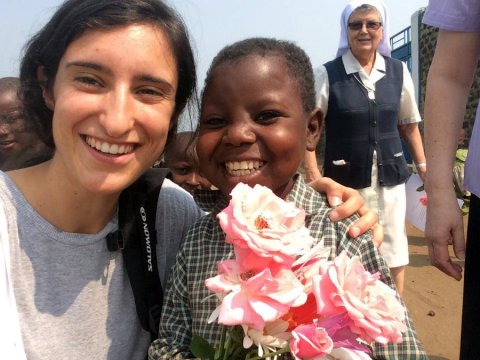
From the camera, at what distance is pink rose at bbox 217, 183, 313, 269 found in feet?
3.76

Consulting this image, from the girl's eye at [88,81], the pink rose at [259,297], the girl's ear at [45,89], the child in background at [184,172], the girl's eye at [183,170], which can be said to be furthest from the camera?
the girl's eye at [183,170]

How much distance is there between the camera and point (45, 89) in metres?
2.06

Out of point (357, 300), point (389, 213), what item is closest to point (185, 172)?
point (389, 213)

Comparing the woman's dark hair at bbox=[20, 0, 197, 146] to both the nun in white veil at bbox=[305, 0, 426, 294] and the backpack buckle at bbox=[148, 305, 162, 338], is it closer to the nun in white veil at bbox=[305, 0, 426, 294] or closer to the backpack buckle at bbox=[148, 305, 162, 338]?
the backpack buckle at bbox=[148, 305, 162, 338]

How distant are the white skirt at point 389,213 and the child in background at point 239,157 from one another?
2.32 meters

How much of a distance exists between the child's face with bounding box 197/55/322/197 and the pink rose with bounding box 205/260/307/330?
2.54 ft

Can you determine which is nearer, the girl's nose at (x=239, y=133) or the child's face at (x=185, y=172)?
the girl's nose at (x=239, y=133)

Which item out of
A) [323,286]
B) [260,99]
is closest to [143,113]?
[260,99]

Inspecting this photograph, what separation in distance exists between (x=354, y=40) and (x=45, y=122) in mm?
2986

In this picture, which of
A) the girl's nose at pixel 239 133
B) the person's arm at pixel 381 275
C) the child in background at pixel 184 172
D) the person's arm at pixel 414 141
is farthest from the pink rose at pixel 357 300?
the person's arm at pixel 414 141

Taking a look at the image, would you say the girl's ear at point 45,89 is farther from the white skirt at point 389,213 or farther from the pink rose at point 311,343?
the white skirt at point 389,213

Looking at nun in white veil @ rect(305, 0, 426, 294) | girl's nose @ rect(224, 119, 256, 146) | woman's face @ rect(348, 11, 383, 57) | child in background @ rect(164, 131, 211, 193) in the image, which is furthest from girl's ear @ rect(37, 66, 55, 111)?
woman's face @ rect(348, 11, 383, 57)

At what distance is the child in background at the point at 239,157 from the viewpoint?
1836mm

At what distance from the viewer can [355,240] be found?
1.82 metres
